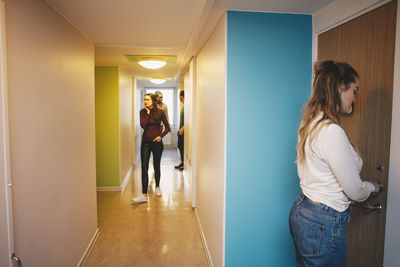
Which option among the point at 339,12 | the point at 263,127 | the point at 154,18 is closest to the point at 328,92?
the point at 263,127

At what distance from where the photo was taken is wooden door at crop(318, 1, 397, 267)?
1508 mm

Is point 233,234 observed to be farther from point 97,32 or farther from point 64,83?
point 97,32

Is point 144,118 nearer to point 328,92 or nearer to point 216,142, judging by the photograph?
point 216,142

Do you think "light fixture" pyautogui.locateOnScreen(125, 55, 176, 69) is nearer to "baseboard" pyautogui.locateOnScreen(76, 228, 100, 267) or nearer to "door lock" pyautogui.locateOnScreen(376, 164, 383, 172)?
"baseboard" pyautogui.locateOnScreen(76, 228, 100, 267)

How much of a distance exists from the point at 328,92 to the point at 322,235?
2.33 feet

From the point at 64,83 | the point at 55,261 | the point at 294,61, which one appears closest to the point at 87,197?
the point at 55,261

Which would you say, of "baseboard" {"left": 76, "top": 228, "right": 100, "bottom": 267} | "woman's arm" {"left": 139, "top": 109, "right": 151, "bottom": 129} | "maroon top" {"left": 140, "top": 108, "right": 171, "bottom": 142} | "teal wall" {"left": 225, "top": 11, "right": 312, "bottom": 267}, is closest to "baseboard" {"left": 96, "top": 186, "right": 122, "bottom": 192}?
"maroon top" {"left": 140, "top": 108, "right": 171, "bottom": 142}

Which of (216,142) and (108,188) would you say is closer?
(216,142)

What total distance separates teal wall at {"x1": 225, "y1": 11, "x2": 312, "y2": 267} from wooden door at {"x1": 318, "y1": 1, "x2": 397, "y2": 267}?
37cm

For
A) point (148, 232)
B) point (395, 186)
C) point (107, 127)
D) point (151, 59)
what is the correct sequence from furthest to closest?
point (107, 127) → point (151, 59) → point (148, 232) → point (395, 186)

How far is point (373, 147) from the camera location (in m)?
1.60

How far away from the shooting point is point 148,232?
3.31m

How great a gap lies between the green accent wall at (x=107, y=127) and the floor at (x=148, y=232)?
40cm

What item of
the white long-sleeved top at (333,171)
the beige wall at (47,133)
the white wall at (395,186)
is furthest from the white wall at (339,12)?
the beige wall at (47,133)
